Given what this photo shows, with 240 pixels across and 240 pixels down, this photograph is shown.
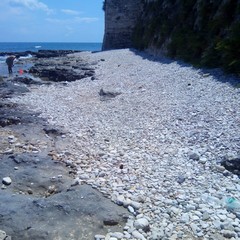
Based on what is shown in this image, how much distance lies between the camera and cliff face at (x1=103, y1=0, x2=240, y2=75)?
12.4m

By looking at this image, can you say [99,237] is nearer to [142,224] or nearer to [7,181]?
[142,224]

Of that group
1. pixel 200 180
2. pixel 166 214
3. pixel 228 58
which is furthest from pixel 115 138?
pixel 228 58

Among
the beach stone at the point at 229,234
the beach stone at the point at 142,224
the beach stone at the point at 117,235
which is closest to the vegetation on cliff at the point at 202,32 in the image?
the beach stone at the point at 229,234

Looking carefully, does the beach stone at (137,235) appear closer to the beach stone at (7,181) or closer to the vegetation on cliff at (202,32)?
the beach stone at (7,181)

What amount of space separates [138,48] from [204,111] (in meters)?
26.2

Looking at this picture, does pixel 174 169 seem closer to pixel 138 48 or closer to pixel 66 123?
pixel 66 123

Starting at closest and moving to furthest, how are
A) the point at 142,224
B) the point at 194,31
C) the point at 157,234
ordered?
the point at 157,234 < the point at 142,224 < the point at 194,31

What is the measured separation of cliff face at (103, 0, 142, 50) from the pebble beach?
29.7 m

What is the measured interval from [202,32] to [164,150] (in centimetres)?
→ 1167

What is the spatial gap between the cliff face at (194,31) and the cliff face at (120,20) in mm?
2276

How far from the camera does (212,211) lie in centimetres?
476

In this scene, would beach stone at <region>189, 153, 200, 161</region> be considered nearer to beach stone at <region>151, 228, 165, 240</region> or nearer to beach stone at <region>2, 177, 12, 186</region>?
beach stone at <region>151, 228, 165, 240</region>

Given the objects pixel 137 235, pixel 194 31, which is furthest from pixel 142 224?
pixel 194 31

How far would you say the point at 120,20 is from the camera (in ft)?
137
